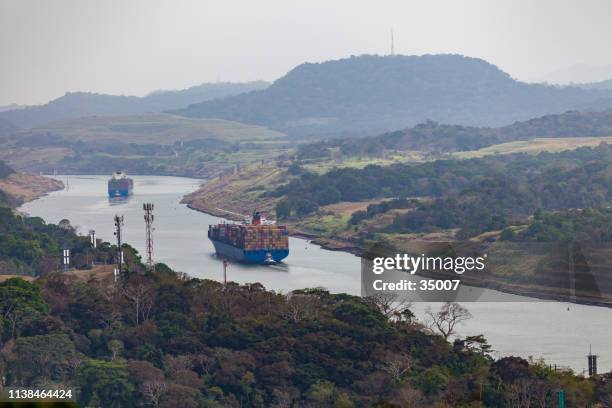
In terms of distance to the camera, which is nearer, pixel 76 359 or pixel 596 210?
pixel 76 359

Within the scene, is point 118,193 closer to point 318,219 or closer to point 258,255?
point 318,219

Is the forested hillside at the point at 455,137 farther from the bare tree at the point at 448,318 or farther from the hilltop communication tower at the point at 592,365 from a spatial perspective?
the hilltop communication tower at the point at 592,365

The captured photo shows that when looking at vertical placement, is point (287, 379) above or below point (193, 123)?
below

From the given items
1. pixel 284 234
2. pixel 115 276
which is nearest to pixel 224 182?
pixel 284 234

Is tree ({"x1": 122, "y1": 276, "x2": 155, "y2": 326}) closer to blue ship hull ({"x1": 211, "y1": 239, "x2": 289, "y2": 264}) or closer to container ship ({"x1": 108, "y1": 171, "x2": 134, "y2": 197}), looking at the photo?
blue ship hull ({"x1": 211, "y1": 239, "x2": 289, "y2": 264})

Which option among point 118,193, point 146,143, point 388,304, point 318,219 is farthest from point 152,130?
point 388,304

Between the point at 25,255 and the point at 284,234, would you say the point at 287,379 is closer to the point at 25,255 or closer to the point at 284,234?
the point at 25,255

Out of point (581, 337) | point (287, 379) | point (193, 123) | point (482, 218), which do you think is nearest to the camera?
point (287, 379)
